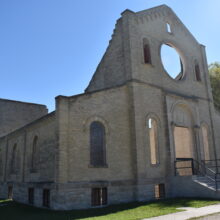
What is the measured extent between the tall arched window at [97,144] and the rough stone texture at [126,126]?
0.97 ft

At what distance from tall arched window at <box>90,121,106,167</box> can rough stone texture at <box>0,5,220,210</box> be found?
0.30m

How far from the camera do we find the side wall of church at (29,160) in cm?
1482

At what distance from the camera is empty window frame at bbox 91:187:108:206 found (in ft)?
44.8

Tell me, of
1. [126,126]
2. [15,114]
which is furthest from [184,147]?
[15,114]

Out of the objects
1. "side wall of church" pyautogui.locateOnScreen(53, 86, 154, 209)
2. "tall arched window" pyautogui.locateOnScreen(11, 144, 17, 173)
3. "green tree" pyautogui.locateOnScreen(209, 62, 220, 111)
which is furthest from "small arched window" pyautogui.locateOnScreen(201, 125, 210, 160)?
"tall arched window" pyautogui.locateOnScreen(11, 144, 17, 173)

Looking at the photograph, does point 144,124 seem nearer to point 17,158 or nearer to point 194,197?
point 194,197

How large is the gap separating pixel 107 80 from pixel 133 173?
7.36 metres

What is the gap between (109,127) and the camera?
15016 mm

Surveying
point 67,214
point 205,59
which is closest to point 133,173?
point 67,214

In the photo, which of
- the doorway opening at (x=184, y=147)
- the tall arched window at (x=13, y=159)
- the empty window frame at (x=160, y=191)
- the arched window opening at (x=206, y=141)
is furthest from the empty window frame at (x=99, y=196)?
the tall arched window at (x=13, y=159)

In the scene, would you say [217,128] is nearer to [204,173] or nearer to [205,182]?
[204,173]

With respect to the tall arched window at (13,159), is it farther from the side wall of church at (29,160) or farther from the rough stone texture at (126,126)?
the rough stone texture at (126,126)

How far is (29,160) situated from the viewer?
17.8 meters

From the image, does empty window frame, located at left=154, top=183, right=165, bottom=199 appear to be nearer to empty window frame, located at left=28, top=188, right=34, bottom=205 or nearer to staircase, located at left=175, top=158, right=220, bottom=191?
staircase, located at left=175, top=158, right=220, bottom=191
